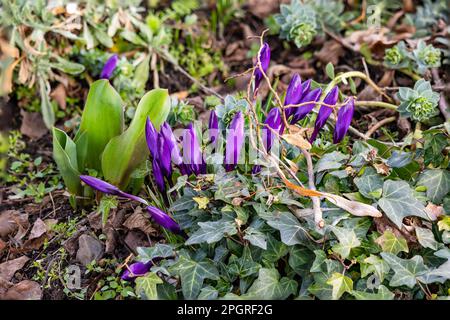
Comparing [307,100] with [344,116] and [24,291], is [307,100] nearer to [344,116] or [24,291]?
[344,116]

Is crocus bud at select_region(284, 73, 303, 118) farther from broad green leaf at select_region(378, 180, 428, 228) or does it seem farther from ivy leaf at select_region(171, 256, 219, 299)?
ivy leaf at select_region(171, 256, 219, 299)

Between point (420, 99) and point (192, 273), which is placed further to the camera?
point (420, 99)

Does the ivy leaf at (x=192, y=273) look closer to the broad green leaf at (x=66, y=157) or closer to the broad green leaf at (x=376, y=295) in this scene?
the broad green leaf at (x=376, y=295)

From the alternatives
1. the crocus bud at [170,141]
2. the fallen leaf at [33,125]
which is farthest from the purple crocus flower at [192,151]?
the fallen leaf at [33,125]

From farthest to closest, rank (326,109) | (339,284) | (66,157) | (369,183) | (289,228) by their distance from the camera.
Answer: (66,157) < (326,109) < (369,183) < (289,228) < (339,284)

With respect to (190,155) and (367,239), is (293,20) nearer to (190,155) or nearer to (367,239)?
(190,155)

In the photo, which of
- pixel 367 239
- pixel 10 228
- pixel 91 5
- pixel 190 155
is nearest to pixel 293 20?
pixel 91 5

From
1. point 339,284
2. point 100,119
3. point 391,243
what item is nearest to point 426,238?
point 391,243
